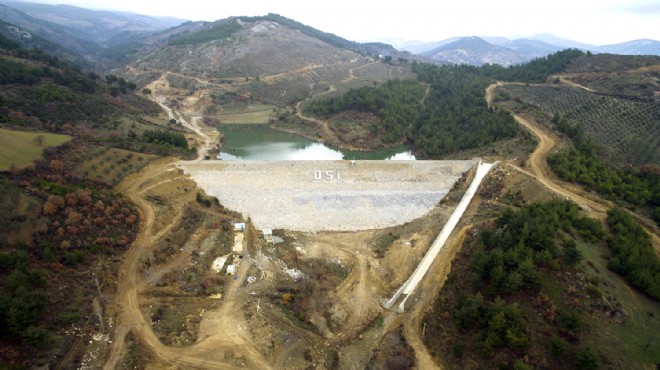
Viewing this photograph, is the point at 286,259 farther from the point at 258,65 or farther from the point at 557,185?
the point at 258,65

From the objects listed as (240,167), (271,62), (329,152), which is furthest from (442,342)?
(271,62)

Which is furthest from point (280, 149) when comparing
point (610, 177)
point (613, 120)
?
point (613, 120)

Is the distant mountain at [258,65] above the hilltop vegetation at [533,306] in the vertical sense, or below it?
above

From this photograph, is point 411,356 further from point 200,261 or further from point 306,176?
point 306,176

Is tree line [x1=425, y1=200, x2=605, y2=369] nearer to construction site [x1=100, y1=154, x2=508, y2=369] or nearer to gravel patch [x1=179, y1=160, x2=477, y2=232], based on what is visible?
construction site [x1=100, y1=154, x2=508, y2=369]

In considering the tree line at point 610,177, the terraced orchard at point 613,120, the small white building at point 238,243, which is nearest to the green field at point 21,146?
the small white building at point 238,243

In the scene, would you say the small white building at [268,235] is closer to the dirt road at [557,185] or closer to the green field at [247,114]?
the dirt road at [557,185]
